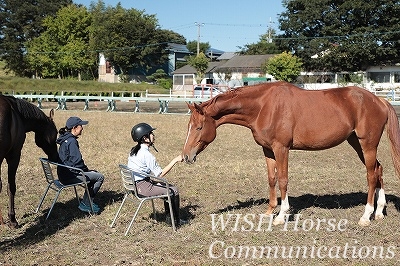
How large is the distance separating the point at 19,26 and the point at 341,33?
51732mm

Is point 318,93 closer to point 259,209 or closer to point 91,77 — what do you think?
point 259,209

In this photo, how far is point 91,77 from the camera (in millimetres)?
71500

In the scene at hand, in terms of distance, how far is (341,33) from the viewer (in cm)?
5788

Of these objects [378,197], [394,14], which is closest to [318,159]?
[378,197]

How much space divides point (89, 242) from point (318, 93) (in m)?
3.99

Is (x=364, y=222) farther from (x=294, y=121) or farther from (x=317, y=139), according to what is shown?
(x=294, y=121)

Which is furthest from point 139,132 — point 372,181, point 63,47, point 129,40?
point 63,47

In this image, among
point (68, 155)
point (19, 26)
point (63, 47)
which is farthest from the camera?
point (19, 26)

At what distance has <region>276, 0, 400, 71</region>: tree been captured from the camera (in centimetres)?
5506

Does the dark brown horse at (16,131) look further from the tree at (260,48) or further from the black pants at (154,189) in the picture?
the tree at (260,48)

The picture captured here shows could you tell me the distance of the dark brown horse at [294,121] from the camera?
254 inches

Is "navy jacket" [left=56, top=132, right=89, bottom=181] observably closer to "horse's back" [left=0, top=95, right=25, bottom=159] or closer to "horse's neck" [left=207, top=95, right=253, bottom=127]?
"horse's back" [left=0, top=95, right=25, bottom=159]

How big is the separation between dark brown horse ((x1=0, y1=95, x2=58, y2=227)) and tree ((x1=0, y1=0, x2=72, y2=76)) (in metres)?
71.2

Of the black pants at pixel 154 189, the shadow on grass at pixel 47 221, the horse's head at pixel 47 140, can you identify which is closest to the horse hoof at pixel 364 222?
the black pants at pixel 154 189
